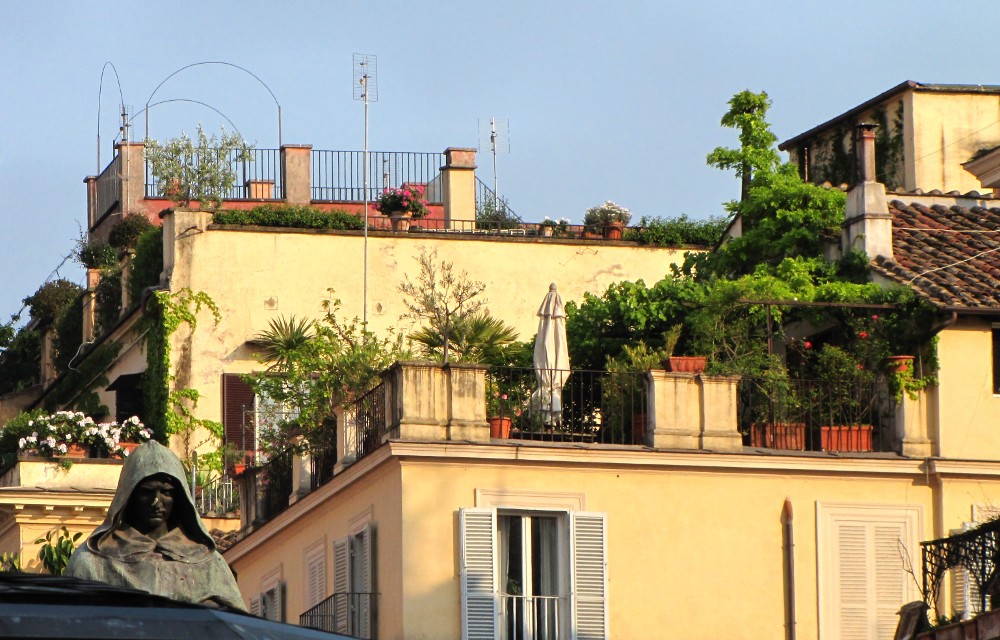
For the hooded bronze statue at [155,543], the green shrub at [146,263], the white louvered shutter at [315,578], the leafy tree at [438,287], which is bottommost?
the white louvered shutter at [315,578]

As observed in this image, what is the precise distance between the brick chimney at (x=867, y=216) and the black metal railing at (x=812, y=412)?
2143 mm

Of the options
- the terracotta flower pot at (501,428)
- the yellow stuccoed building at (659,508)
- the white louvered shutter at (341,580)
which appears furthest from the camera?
the white louvered shutter at (341,580)

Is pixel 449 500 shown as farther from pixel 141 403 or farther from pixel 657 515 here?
pixel 141 403

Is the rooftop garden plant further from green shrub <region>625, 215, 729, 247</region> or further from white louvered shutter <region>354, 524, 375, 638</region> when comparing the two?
white louvered shutter <region>354, 524, 375, 638</region>

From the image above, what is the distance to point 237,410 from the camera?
125 ft

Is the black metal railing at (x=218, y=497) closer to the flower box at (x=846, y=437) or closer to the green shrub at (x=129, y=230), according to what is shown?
the green shrub at (x=129, y=230)

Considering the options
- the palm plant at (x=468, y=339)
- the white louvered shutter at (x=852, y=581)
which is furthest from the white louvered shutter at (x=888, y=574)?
the palm plant at (x=468, y=339)

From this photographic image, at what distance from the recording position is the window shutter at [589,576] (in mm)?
26016

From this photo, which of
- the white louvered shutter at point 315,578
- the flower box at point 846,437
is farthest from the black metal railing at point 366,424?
the flower box at point 846,437

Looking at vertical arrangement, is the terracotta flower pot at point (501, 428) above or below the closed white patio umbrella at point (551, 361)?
below

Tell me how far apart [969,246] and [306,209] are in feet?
46.3

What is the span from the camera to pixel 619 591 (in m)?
26.4

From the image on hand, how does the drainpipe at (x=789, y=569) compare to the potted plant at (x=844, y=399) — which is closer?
the drainpipe at (x=789, y=569)

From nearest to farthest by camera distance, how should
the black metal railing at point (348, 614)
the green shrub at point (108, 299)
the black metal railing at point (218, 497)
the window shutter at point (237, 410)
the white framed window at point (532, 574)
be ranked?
the white framed window at point (532, 574) → the black metal railing at point (348, 614) → the black metal railing at point (218, 497) → the window shutter at point (237, 410) → the green shrub at point (108, 299)
